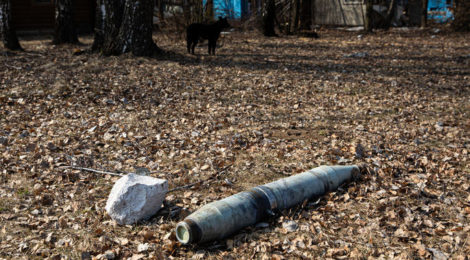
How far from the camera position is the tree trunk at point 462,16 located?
1939 centimetres

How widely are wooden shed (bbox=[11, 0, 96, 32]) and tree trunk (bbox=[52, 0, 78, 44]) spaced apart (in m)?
5.60

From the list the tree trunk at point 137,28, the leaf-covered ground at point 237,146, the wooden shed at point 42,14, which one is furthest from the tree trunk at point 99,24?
the wooden shed at point 42,14

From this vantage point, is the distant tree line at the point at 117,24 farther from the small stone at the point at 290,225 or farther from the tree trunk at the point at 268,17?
the small stone at the point at 290,225

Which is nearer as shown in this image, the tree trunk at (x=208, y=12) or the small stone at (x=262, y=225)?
the small stone at (x=262, y=225)

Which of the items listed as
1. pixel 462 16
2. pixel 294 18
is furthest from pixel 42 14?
pixel 462 16

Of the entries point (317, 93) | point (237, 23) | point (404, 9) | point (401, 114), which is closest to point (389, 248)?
point (401, 114)

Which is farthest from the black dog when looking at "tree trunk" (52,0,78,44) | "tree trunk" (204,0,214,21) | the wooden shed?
the wooden shed

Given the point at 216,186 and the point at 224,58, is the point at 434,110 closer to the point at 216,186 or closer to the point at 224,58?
the point at 216,186

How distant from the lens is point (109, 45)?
12.4 metres

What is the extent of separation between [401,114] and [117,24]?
8.15 meters

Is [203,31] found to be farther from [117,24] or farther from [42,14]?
[42,14]

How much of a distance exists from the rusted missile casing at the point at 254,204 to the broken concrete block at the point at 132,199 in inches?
22.5

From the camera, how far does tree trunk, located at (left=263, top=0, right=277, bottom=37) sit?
60.6 ft

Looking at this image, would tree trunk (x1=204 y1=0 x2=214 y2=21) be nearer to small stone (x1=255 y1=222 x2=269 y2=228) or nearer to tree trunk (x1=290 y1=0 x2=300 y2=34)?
tree trunk (x1=290 y1=0 x2=300 y2=34)
